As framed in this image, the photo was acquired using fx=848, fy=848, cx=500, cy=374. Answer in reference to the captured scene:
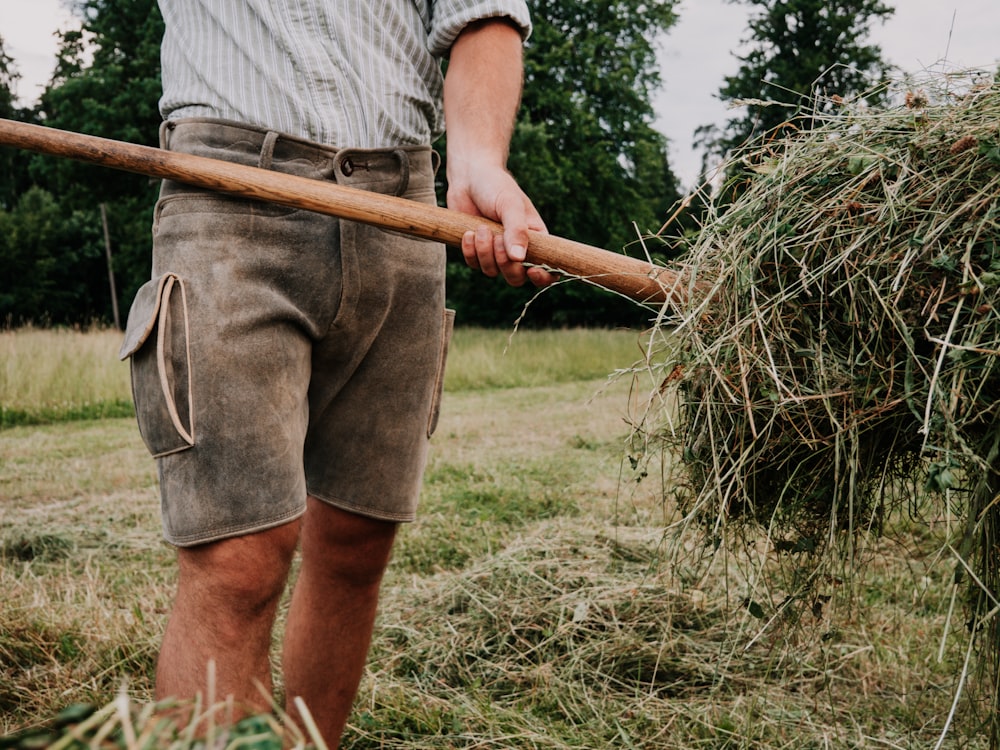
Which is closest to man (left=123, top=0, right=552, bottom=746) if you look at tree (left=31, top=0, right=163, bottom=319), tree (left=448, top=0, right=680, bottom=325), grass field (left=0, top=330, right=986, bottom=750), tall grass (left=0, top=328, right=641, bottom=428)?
grass field (left=0, top=330, right=986, bottom=750)

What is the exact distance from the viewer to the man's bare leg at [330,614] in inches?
81.8

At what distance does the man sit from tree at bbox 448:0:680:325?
21.2 m

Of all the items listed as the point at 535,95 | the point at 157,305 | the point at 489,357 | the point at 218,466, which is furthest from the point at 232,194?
the point at 535,95

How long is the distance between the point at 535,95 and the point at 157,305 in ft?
77.4

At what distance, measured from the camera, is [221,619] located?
1.56 m

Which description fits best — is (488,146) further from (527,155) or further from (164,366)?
(527,155)

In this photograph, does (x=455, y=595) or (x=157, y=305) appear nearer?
(x=157, y=305)

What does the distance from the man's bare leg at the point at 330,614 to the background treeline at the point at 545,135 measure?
57.1 ft

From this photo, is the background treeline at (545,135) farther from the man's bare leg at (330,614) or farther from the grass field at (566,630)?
the man's bare leg at (330,614)

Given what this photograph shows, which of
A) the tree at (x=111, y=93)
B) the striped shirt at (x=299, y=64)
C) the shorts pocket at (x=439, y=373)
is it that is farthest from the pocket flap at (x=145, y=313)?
the tree at (x=111, y=93)

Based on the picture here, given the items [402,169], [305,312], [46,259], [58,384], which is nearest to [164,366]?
[305,312]

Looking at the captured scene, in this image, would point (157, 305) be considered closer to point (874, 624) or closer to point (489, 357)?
point (874, 624)

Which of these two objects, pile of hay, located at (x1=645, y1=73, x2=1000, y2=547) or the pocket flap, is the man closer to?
the pocket flap

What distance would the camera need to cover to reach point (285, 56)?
1.77 meters
